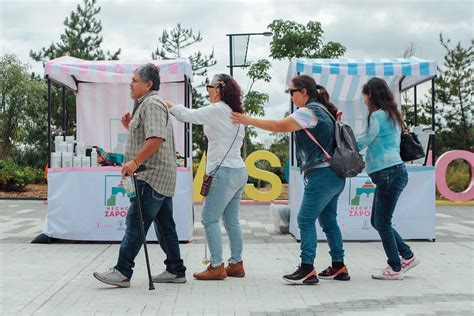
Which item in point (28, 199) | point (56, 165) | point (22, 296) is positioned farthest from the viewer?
point (28, 199)

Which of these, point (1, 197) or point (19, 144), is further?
point (19, 144)

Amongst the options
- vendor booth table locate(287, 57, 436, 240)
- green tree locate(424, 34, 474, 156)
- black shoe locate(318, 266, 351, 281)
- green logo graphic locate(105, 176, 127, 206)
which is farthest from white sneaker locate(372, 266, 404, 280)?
green tree locate(424, 34, 474, 156)

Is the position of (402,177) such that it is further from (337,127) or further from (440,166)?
(440,166)

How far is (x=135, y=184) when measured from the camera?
581 cm

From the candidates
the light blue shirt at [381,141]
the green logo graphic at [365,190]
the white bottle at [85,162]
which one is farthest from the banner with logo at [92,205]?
the light blue shirt at [381,141]

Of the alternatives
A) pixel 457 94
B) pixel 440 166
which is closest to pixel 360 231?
pixel 440 166

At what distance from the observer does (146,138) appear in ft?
18.9

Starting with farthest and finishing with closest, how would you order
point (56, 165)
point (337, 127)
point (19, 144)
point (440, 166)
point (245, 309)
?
1. point (19, 144)
2. point (440, 166)
3. point (56, 165)
4. point (337, 127)
5. point (245, 309)

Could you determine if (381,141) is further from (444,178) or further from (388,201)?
(444,178)

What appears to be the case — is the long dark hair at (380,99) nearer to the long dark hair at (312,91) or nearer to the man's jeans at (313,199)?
the long dark hair at (312,91)

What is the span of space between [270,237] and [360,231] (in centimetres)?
135

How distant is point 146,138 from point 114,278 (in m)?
1.20

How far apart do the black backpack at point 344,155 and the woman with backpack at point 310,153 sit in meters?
0.04

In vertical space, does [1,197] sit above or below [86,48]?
below
